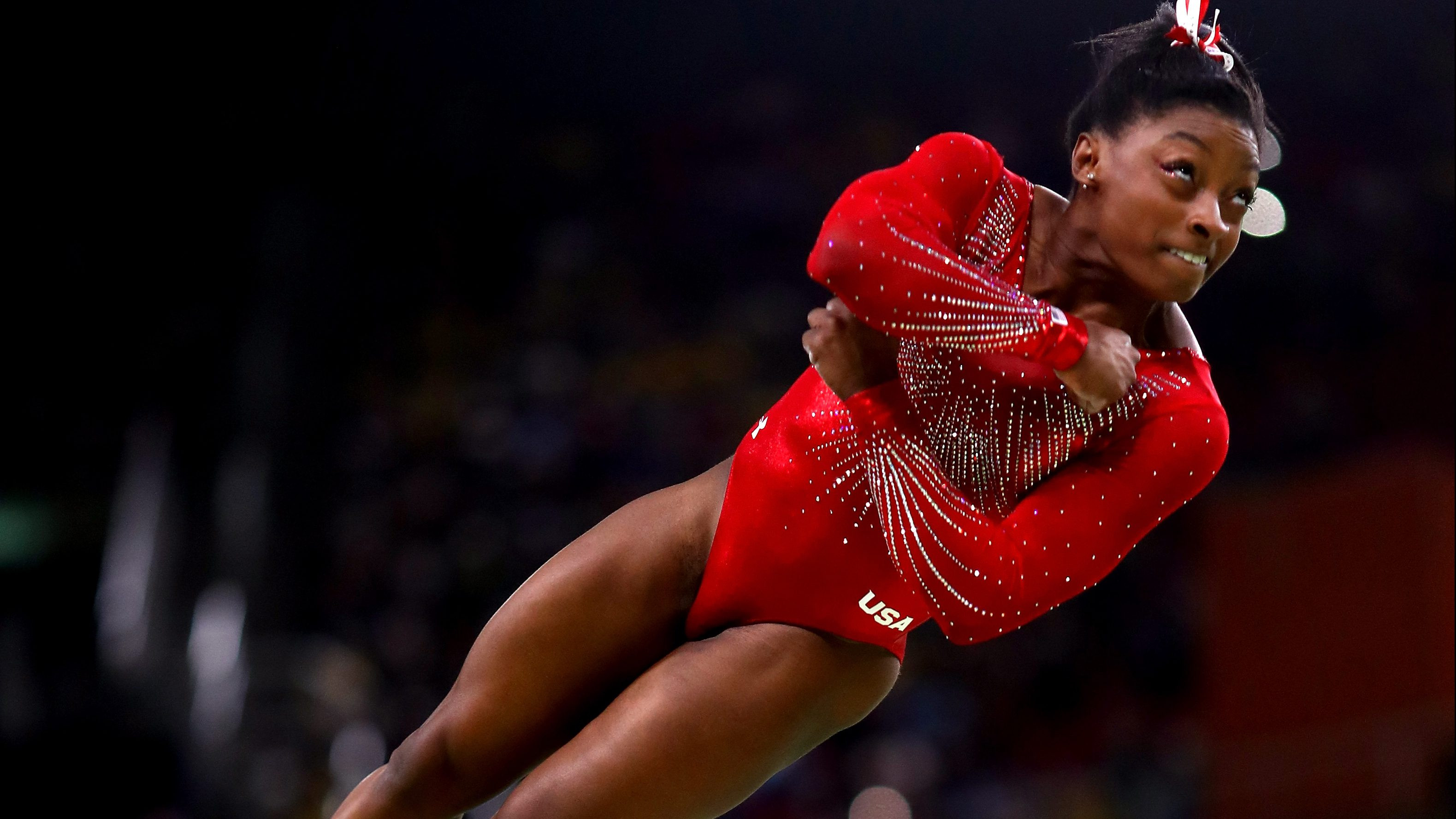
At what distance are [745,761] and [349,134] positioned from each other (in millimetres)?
4774

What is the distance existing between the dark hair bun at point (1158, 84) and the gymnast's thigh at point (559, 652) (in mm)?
837

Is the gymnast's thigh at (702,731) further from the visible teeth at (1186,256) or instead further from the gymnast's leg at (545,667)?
the visible teeth at (1186,256)

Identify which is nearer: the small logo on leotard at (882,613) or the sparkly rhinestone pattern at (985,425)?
the sparkly rhinestone pattern at (985,425)

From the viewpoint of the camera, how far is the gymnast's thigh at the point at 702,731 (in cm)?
176

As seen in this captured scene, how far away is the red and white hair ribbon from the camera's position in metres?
1.81

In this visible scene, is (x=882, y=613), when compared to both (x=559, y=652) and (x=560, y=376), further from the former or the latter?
(x=560, y=376)

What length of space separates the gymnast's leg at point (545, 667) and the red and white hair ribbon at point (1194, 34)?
98cm

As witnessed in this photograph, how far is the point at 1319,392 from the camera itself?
493 centimetres

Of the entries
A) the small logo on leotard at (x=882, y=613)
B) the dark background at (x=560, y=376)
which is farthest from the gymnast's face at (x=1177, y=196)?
the dark background at (x=560, y=376)

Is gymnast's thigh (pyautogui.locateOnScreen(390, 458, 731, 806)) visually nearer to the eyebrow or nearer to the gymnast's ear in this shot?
the gymnast's ear

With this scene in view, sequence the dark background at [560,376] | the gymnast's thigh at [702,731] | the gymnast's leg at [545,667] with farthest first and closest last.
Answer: the dark background at [560,376] → the gymnast's leg at [545,667] → the gymnast's thigh at [702,731]

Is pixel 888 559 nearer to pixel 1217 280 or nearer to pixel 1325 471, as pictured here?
pixel 1325 471

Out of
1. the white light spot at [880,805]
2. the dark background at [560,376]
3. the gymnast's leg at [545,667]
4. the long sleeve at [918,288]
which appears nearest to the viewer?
the long sleeve at [918,288]

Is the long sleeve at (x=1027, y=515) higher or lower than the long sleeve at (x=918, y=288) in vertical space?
lower
